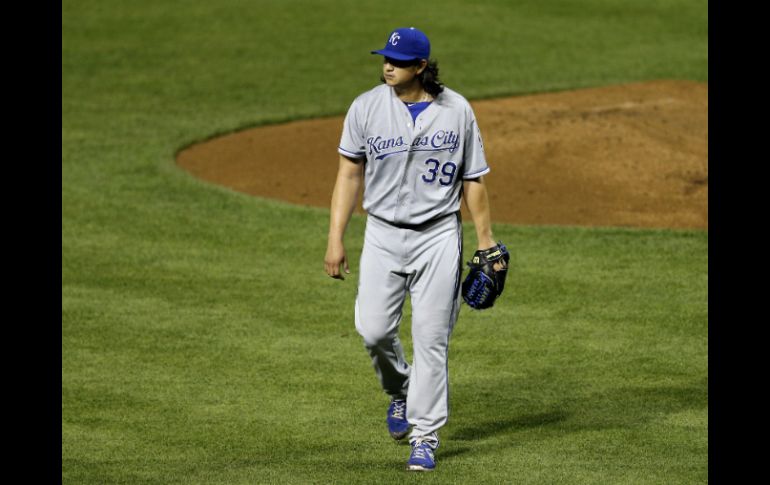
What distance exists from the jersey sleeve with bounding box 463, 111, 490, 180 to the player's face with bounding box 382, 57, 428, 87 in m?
0.34

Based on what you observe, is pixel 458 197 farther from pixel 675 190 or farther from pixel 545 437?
pixel 675 190

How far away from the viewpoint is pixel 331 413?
841 centimetres

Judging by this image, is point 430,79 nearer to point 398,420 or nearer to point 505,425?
point 398,420

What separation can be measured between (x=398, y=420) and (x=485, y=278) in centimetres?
104

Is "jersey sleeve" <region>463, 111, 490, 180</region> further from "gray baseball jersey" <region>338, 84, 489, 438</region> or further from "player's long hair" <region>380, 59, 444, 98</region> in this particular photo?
"player's long hair" <region>380, 59, 444, 98</region>

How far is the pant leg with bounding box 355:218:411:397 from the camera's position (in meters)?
7.06

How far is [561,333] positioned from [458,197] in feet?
10.9

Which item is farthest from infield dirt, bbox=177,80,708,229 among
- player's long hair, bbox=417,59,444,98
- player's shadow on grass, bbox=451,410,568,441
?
player's long hair, bbox=417,59,444,98

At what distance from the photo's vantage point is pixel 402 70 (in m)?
6.89

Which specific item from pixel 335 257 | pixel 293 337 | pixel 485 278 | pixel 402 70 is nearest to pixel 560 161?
pixel 293 337

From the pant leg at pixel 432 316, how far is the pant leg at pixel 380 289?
0.10 meters

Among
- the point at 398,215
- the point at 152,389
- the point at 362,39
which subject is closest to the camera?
the point at 398,215
